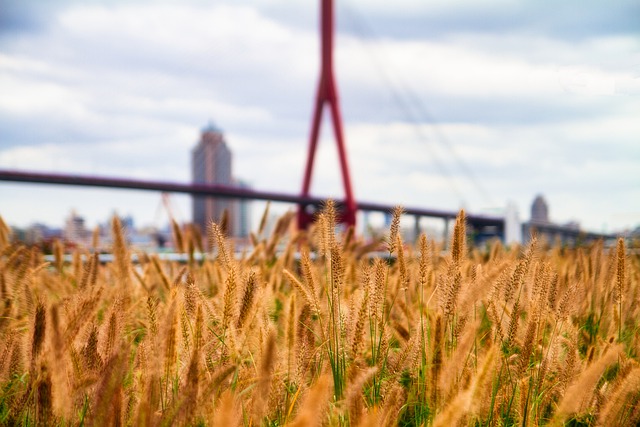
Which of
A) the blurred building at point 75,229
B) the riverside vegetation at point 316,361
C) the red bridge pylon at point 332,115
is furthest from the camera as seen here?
the red bridge pylon at point 332,115

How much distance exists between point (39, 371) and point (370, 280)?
1.70 ft

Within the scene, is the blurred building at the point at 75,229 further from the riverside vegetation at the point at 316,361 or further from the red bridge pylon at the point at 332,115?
the red bridge pylon at the point at 332,115

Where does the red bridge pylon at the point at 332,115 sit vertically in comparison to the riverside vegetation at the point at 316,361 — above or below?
above

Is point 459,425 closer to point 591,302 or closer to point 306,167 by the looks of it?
point 591,302

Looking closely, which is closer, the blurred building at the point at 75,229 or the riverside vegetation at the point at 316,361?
the riverside vegetation at the point at 316,361

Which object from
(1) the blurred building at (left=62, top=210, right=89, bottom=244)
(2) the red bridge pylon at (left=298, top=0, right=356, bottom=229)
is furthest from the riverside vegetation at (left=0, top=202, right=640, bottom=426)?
(2) the red bridge pylon at (left=298, top=0, right=356, bottom=229)

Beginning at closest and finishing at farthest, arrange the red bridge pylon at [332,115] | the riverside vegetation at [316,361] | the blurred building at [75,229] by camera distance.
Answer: the riverside vegetation at [316,361], the blurred building at [75,229], the red bridge pylon at [332,115]

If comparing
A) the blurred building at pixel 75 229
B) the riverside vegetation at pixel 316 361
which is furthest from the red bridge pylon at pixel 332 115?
the riverside vegetation at pixel 316 361

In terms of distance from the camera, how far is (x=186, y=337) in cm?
109

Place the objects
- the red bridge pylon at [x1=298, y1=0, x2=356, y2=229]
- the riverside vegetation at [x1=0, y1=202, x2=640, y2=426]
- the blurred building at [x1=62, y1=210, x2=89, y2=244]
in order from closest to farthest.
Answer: the riverside vegetation at [x1=0, y1=202, x2=640, y2=426]
the blurred building at [x1=62, y1=210, x2=89, y2=244]
the red bridge pylon at [x1=298, y1=0, x2=356, y2=229]

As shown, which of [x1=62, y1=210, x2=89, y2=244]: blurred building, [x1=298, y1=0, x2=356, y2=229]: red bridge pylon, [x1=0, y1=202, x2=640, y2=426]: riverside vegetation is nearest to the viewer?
[x1=0, y1=202, x2=640, y2=426]: riverside vegetation

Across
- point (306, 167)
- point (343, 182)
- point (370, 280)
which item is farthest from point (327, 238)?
point (306, 167)

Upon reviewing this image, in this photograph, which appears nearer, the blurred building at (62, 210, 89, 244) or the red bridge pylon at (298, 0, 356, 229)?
the blurred building at (62, 210, 89, 244)

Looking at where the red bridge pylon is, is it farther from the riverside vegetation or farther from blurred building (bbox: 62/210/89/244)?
the riverside vegetation
